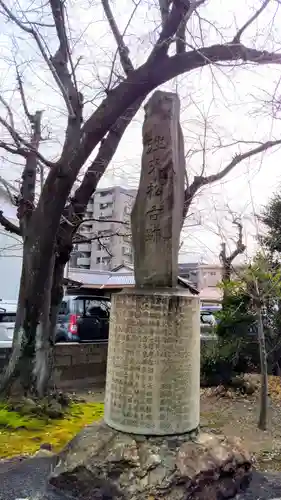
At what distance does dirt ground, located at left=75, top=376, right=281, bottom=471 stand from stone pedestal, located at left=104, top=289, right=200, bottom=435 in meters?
2.14

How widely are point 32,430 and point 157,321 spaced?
10.7 feet

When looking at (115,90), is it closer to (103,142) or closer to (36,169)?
(103,142)

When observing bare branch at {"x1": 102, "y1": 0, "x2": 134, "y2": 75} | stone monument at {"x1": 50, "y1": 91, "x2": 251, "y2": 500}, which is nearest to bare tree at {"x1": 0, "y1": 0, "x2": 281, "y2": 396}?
bare branch at {"x1": 102, "y1": 0, "x2": 134, "y2": 75}

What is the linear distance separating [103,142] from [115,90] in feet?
5.70

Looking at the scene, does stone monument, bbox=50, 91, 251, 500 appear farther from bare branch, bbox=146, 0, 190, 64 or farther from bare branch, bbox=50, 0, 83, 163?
bare branch, bbox=50, 0, 83, 163

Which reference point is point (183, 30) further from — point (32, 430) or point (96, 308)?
point (96, 308)

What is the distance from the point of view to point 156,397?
3.80m

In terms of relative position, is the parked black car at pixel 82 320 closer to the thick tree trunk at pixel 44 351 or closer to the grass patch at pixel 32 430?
the thick tree trunk at pixel 44 351

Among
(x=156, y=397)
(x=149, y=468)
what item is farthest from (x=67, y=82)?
(x=149, y=468)

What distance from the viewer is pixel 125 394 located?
390 cm

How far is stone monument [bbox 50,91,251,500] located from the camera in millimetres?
3498

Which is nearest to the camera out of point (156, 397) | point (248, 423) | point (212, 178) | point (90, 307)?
point (156, 397)

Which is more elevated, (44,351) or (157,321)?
(157,321)

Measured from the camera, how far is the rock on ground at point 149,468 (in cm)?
342
